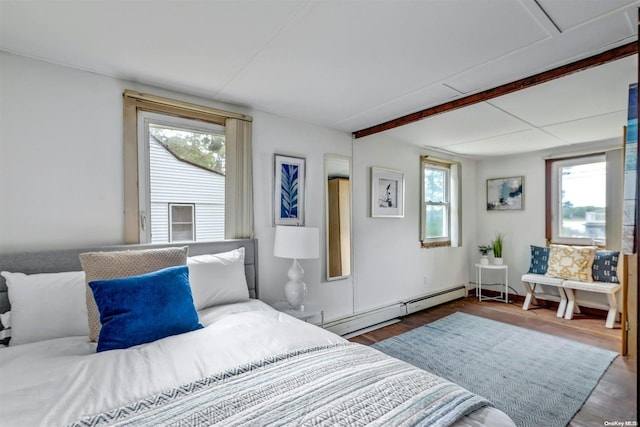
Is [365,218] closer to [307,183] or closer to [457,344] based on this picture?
[307,183]

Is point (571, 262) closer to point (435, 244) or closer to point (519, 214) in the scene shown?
point (519, 214)

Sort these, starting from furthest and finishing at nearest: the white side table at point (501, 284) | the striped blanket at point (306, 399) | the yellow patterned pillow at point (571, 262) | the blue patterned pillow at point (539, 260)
Answer: the white side table at point (501, 284)
the blue patterned pillow at point (539, 260)
the yellow patterned pillow at point (571, 262)
the striped blanket at point (306, 399)

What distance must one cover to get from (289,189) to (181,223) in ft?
3.37

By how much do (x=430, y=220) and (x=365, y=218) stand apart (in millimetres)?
1477

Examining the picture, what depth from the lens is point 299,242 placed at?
2504 millimetres

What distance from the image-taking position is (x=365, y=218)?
Result: 3.63 m

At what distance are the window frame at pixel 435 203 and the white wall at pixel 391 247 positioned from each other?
67mm

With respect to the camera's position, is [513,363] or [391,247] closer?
[513,363]

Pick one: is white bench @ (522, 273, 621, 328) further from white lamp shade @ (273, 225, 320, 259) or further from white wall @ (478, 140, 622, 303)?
white lamp shade @ (273, 225, 320, 259)

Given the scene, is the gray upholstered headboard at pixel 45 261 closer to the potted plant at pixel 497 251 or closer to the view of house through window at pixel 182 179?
the view of house through window at pixel 182 179

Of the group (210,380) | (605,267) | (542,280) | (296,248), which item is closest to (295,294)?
(296,248)

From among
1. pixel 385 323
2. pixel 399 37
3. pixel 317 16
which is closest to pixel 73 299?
pixel 317 16

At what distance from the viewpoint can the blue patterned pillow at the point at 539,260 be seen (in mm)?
4215

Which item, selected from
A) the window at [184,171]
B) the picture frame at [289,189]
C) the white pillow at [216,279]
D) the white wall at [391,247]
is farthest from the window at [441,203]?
the white pillow at [216,279]
